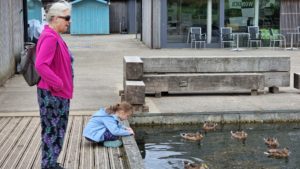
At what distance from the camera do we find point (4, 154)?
6.74 meters

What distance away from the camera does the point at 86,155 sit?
6.63 metres

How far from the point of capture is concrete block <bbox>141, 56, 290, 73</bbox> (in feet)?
36.7

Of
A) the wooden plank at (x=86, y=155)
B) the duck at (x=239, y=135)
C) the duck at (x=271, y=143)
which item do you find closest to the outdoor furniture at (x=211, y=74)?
the duck at (x=239, y=135)

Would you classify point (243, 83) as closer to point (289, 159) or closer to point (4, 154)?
point (289, 159)

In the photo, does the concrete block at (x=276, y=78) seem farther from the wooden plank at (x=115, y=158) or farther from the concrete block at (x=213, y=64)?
the wooden plank at (x=115, y=158)

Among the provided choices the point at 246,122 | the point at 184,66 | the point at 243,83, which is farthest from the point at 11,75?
the point at 246,122

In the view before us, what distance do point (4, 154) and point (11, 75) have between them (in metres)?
8.13

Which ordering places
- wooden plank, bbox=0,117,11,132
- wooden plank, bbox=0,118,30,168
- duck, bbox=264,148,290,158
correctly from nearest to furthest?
wooden plank, bbox=0,118,30,168 → duck, bbox=264,148,290,158 → wooden plank, bbox=0,117,11,132

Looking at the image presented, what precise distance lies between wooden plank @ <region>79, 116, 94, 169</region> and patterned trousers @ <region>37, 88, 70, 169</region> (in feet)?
2.70

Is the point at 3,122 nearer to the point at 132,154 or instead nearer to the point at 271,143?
the point at 132,154

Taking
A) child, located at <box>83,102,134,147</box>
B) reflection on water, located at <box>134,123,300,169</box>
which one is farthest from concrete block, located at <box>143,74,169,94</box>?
child, located at <box>83,102,134,147</box>

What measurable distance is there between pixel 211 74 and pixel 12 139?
500cm

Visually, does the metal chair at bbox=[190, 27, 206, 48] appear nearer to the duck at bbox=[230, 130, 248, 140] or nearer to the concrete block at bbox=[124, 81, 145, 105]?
the concrete block at bbox=[124, 81, 145, 105]

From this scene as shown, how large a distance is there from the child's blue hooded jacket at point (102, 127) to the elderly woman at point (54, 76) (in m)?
1.62
